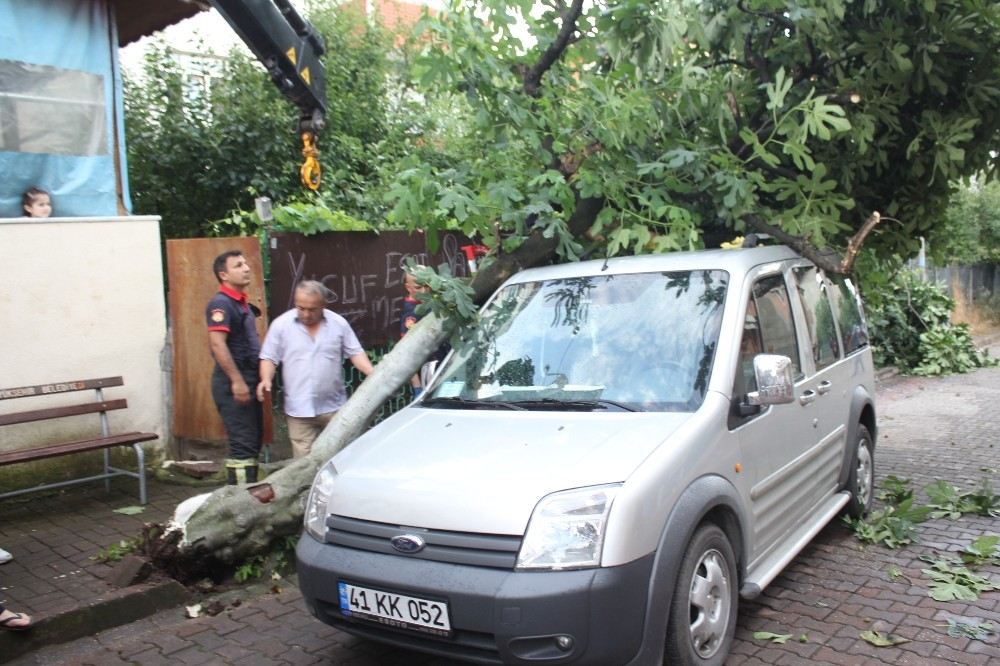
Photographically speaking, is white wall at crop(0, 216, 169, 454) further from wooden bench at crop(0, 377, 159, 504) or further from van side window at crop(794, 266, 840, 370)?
van side window at crop(794, 266, 840, 370)

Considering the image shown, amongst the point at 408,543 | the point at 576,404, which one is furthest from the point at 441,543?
the point at 576,404

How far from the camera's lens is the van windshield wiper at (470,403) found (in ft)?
14.0

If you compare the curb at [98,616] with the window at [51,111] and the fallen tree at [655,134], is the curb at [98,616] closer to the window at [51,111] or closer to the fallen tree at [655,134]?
the fallen tree at [655,134]

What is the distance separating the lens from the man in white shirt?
6.05 metres

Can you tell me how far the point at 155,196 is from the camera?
11.3 m

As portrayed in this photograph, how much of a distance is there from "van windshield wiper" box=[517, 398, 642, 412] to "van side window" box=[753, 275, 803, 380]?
3.30 feet

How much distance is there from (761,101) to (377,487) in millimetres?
4250

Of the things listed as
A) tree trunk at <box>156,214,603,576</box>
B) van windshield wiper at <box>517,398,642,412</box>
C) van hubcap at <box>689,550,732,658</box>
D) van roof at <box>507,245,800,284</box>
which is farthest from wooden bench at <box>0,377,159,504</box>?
van hubcap at <box>689,550,732,658</box>

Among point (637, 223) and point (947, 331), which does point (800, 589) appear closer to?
point (637, 223)

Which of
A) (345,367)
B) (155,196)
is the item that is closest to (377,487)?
(345,367)

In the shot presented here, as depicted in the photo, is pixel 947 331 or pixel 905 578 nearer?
pixel 905 578

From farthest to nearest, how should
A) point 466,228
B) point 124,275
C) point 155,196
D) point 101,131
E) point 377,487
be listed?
point 155,196 < point 101,131 < point 124,275 < point 466,228 < point 377,487

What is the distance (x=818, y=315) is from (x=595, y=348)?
1903mm

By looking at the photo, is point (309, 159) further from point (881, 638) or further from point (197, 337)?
point (881, 638)
